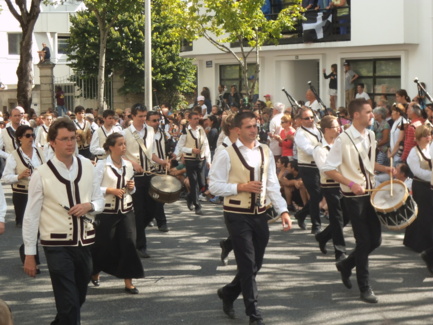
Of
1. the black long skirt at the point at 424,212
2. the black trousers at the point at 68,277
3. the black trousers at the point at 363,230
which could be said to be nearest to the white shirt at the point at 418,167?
the black long skirt at the point at 424,212

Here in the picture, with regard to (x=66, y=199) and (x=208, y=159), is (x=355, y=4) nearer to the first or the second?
(x=208, y=159)

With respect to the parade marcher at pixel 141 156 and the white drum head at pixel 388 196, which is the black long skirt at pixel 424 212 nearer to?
the white drum head at pixel 388 196

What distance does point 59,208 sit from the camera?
24.1 ft

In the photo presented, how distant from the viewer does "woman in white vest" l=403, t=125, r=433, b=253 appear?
35.2 feet

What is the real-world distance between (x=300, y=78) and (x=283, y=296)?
23027 millimetres

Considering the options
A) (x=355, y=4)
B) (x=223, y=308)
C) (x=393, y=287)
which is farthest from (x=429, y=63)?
(x=223, y=308)

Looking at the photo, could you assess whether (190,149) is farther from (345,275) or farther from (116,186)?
(345,275)

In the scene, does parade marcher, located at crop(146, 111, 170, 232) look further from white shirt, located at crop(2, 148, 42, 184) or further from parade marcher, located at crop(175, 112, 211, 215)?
parade marcher, located at crop(175, 112, 211, 215)

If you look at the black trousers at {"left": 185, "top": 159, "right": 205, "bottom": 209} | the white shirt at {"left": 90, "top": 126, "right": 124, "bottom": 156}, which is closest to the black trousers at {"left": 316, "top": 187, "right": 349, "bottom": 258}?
the black trousers at {"left": 185, "top": 159, "right": 205, "bottom": 209}

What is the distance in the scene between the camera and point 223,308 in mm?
8695

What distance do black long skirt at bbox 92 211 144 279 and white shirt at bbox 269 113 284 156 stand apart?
8340mm

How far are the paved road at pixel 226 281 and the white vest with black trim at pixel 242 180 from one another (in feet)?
3.49

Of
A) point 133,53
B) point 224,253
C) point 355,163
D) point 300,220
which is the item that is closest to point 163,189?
point 224,253

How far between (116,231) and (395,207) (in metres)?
2.92
